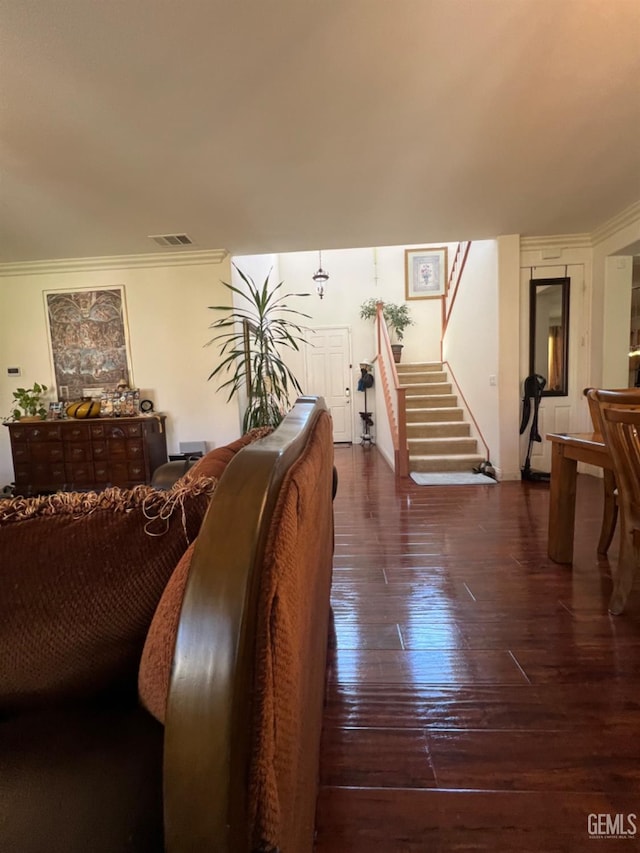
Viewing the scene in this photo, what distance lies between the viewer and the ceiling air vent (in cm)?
368

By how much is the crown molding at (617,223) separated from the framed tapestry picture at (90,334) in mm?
5083

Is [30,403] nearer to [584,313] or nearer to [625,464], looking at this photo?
[625,464]

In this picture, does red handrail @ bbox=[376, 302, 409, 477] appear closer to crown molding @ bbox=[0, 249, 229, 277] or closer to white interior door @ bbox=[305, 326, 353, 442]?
white interior door @ bbox=[305, 326, 353, 442]

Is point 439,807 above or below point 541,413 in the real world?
below

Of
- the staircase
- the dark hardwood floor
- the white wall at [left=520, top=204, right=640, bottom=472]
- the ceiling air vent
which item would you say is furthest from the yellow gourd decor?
the white wall at [left=520, top=204, right=640, bottom=472]

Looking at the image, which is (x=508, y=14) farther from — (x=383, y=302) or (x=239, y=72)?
(x=383, y=302)

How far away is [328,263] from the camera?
7.16 meters

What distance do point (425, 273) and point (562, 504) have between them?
5.94 m

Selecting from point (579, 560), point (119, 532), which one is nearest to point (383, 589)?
point (579, 560)

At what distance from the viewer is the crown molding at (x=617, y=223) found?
11.1 ft

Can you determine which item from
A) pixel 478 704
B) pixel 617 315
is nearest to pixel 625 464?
pixel 478 704

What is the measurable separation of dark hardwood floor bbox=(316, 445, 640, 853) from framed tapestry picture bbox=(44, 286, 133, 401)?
3449 mm

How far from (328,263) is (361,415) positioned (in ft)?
9.89
